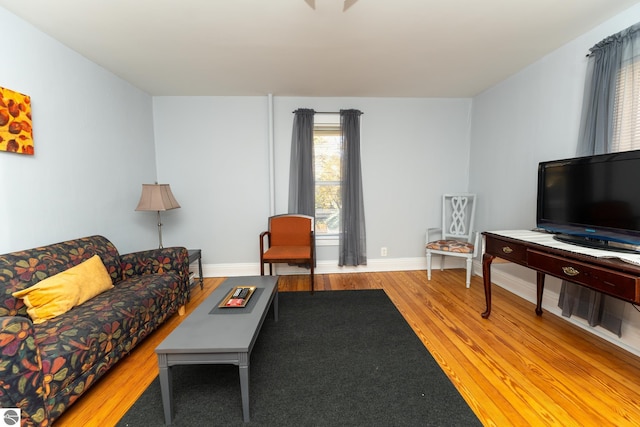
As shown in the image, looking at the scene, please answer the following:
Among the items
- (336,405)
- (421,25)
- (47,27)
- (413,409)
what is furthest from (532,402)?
(47,27)

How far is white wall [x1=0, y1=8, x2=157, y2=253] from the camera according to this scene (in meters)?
1.82

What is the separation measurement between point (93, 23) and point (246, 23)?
1.14 metres

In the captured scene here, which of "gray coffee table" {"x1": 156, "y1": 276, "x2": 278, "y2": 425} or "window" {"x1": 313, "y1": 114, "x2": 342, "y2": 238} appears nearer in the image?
"gray coffee table" {"x1": 156, "y1": 276, "x2": 278, "y2": 425}

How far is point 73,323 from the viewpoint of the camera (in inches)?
58.6

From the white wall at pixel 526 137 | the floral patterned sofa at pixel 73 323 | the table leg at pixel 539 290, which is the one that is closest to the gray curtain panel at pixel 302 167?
the floral patterned sofa at pixel 73 323

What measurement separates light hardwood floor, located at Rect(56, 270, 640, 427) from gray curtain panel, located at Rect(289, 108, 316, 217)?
171cm

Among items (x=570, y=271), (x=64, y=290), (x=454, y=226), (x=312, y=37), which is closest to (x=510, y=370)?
(x=570, y=271)

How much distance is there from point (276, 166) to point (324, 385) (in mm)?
2704

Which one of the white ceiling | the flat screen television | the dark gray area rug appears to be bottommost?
the dark gray area rug

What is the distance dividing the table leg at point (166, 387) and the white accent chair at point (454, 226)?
116 inches

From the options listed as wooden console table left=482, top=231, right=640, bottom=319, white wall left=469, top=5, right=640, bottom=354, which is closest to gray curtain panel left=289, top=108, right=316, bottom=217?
wooden console table left=482, top=231, right=640, bottom=319

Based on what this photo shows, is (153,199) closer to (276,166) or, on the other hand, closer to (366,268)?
(276,166)

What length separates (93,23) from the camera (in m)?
1.90

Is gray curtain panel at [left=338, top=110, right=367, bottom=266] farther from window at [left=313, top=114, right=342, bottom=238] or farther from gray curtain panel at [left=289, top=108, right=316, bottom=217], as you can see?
gray curtain panel at [left=289, top=108, right=316, bottom=217]
